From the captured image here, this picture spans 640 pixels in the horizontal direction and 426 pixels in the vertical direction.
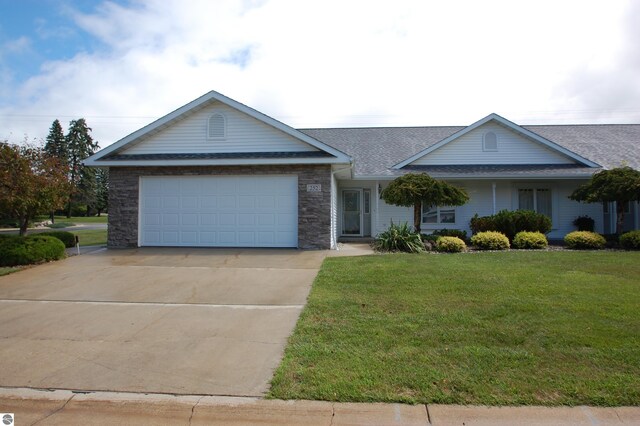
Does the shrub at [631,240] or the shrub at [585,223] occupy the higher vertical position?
the shrub at [585,223]

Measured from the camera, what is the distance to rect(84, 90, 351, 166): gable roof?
1324 cm

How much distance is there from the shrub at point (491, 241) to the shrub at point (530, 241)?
0.47 m

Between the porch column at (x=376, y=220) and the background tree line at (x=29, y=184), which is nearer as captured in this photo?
the background tree line at (x=29, y=184)

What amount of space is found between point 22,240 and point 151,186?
410 cm

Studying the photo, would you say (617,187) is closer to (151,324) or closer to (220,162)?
(220,162)

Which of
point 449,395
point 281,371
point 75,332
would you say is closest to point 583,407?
point 449,395

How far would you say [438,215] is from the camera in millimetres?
17781

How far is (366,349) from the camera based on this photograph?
4.72m

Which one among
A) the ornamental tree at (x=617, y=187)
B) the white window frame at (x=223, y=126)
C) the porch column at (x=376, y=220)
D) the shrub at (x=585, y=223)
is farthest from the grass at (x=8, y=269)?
the shrub at (x=585, y=223)

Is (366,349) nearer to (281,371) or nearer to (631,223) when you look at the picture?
(281,371)

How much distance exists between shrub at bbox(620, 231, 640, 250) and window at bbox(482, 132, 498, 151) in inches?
246

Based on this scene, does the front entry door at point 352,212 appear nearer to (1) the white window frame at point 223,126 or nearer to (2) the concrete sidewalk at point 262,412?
(1) the white window frame at point 223,126

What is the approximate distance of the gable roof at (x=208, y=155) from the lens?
1324cm

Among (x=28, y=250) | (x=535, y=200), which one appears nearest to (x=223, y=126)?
(x=28, y=250)
